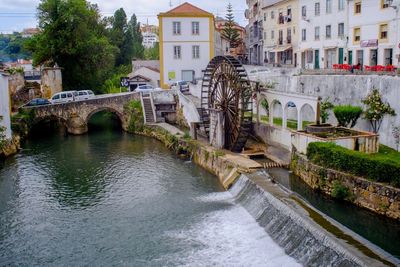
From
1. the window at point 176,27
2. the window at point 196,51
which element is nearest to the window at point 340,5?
the window at point 196,51

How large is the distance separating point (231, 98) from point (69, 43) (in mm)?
23617

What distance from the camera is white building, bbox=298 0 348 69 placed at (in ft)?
121

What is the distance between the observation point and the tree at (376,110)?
2350 cm

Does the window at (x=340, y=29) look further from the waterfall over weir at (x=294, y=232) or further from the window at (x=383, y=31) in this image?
the waterfall over weir at (x=294, y=232)

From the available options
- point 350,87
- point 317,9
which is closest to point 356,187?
point 350,87

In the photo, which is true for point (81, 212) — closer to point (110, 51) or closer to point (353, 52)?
point (353, 52)

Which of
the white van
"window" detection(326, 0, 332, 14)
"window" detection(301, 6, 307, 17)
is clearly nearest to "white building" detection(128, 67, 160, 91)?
the white van

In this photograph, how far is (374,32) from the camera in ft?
107

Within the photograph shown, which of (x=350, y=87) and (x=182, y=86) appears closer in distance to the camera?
(x=350, y=87)

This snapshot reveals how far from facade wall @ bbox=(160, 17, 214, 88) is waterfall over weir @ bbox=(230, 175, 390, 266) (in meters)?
28.0

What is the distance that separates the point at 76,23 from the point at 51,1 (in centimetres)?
309

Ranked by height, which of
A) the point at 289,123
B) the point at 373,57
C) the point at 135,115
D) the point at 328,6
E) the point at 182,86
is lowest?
the point at 135,115

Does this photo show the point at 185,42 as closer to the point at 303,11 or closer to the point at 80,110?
the point at 303,11

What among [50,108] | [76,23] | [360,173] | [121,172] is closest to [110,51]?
[76,23]
